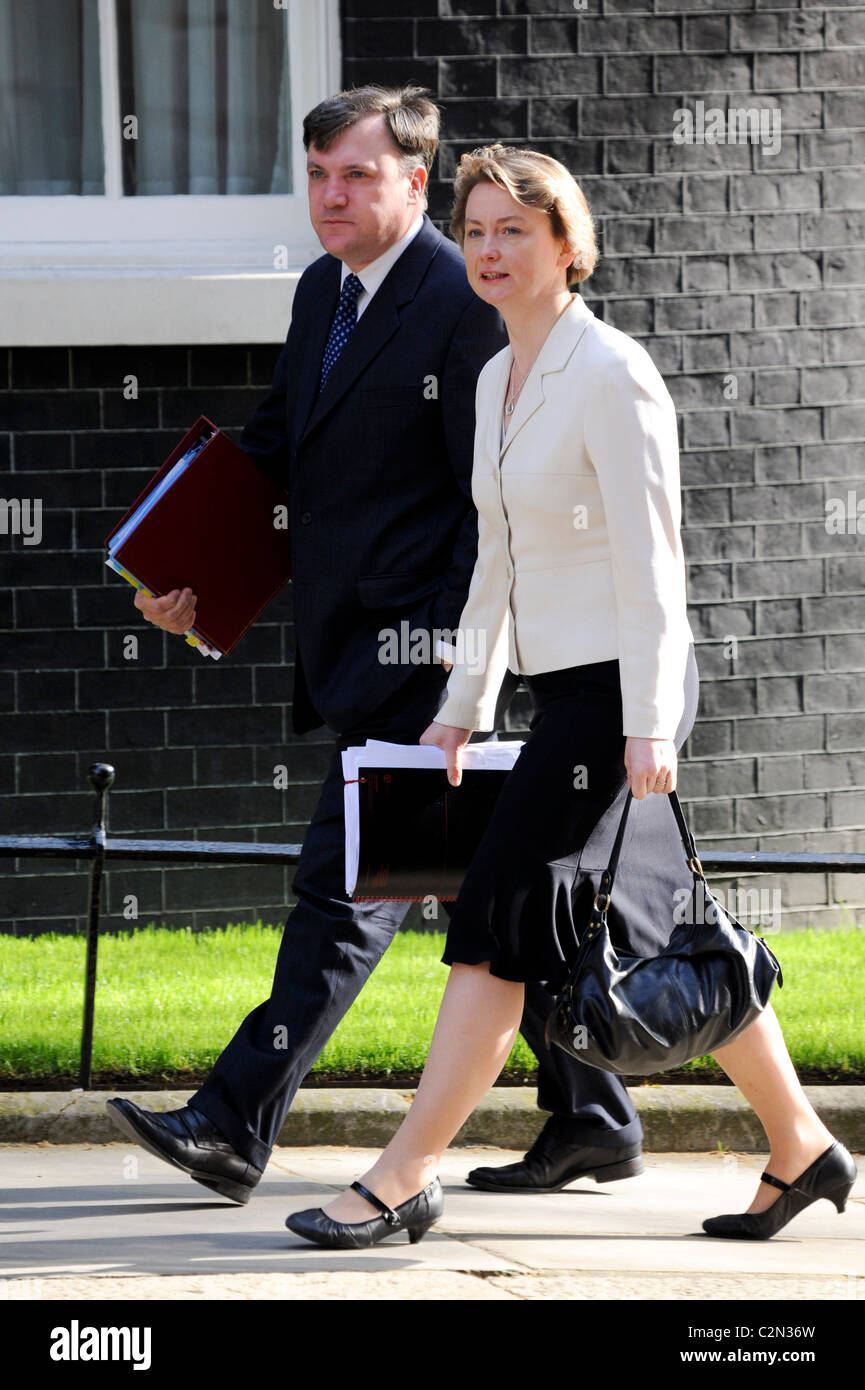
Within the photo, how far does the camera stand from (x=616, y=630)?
12.1ft

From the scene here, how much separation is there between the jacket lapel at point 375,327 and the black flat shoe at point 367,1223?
1.72m

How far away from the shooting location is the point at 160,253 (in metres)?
7.29

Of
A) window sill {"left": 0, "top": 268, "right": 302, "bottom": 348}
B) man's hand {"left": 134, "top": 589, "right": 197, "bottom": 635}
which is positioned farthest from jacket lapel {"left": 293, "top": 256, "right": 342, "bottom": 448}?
window sill {"left": 0, "top": 268, "right": 302, "bottom": 348}

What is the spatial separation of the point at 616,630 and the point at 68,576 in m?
3.91

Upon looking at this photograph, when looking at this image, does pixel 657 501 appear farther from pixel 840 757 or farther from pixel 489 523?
pixel 840 757

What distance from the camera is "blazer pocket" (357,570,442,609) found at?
417 cm

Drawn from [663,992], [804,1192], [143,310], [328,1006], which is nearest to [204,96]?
[143,310]

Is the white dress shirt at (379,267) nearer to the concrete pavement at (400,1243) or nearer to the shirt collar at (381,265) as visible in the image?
the shirt collar at (381,265)

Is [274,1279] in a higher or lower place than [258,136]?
lower

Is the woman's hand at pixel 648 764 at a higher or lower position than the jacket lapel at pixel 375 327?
lower

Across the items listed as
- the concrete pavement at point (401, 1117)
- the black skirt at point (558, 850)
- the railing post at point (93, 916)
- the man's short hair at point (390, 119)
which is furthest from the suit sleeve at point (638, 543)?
the railing post at point (93, 916)

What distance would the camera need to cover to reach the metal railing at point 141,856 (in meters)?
5.06

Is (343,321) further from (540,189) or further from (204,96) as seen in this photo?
(204,96)
